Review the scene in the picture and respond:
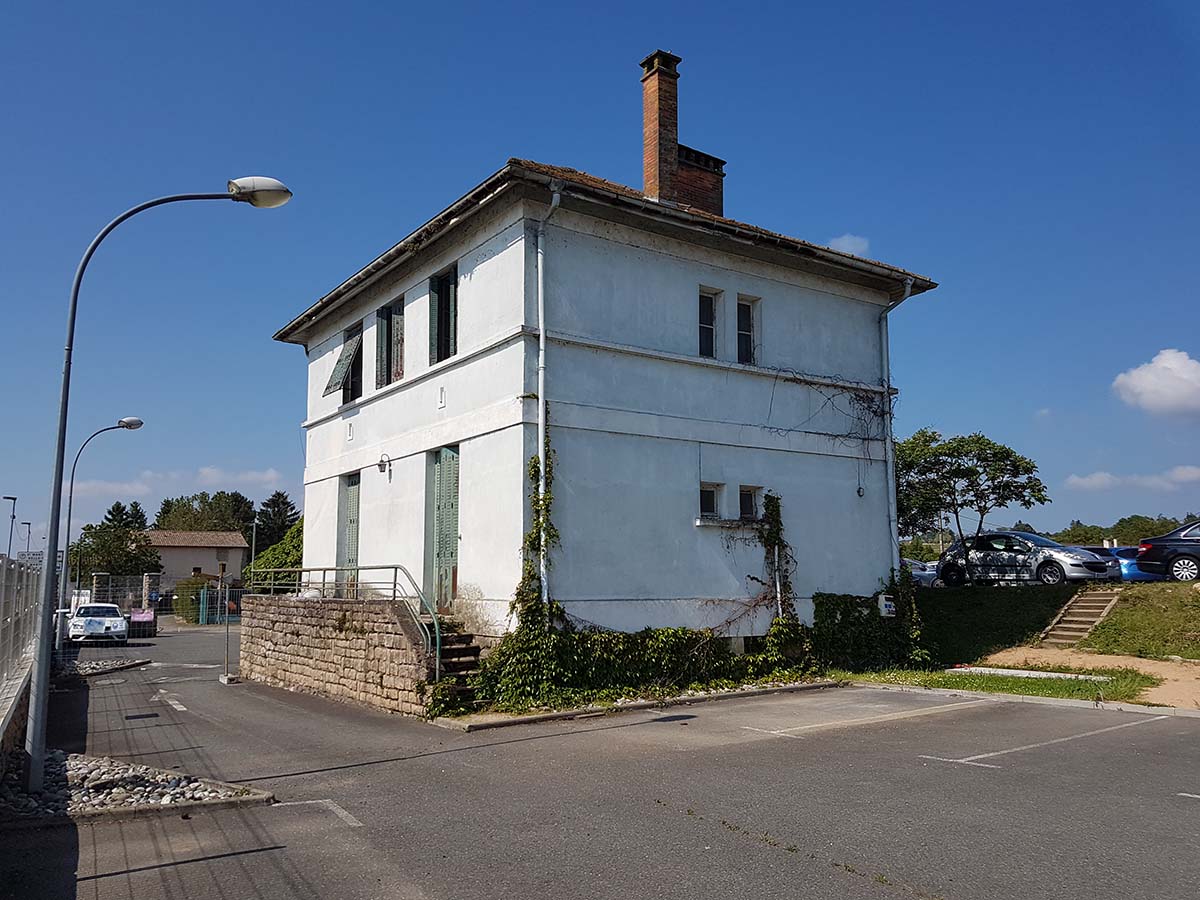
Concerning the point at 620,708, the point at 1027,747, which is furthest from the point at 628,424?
the point at 1027,747

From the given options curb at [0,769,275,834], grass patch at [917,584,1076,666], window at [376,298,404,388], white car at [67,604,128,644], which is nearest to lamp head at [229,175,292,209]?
curb at [0,769,275,834]

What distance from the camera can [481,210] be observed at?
15109 millimetres

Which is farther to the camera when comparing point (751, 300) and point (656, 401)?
point (751, 300)

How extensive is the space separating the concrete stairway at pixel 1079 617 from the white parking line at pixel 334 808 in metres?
16.1

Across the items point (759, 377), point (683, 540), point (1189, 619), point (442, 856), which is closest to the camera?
point (442, 856)

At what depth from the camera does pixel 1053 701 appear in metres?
13.7

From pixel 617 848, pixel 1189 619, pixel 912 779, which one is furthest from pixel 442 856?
pixel 1189 619

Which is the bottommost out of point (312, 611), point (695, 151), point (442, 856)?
point (442, 856)

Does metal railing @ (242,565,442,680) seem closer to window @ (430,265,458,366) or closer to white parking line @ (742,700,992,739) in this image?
window @ (430,265,458,366)

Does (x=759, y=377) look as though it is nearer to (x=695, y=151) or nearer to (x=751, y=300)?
(x=751, y=300)

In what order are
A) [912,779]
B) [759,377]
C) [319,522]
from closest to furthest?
[912,779]
[759,377]
[319,522]

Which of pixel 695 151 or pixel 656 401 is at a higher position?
pixel 695 151

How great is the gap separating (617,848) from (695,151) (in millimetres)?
15088

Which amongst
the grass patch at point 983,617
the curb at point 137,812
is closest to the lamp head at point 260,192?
the curb at point 137,812
